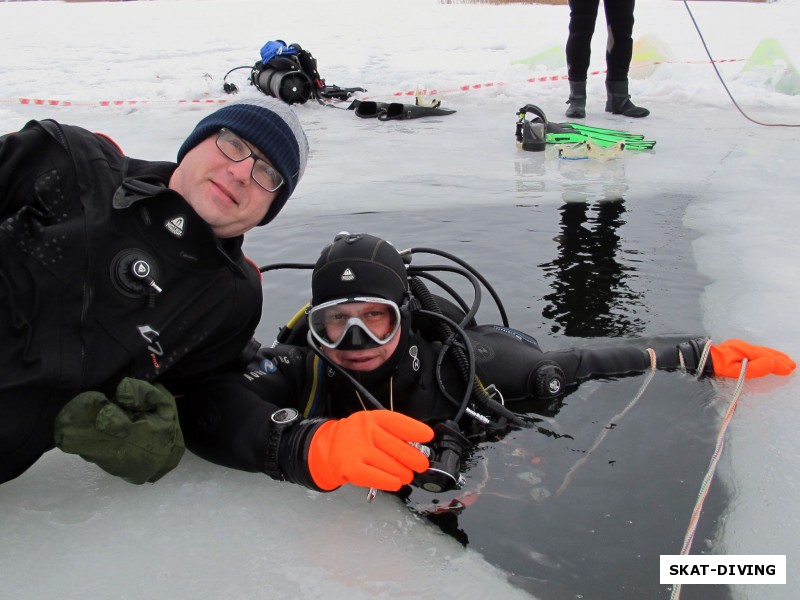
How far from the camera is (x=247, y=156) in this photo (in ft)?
6.48

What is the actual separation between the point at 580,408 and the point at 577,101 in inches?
201

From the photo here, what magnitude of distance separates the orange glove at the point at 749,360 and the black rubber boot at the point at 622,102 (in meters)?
5.01

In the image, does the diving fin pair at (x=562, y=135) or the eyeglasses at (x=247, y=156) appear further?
the diving fin pair at (x=562, y=135)

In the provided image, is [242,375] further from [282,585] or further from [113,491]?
[282,585]

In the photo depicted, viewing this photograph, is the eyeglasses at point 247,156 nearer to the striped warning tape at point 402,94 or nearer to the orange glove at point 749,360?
the orange glove at point 749,360

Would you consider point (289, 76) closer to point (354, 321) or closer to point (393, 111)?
point (393, 111)

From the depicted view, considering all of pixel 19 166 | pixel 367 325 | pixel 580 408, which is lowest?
pixel 580 408

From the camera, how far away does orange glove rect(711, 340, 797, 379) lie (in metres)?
2.63

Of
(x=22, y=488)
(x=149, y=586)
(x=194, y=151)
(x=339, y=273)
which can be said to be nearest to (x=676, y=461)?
(x=339, y=273)

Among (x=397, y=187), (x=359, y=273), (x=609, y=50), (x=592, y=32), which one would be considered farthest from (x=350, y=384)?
(x=609, y=50)

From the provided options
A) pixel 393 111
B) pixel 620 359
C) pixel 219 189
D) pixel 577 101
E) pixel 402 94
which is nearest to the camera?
pixel 219 189

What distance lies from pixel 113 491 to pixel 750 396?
2.20 meters

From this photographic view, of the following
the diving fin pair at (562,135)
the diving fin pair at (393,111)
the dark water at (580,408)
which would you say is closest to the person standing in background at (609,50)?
the diving fin pair at (562,135)

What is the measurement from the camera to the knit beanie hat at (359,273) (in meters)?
2.28
